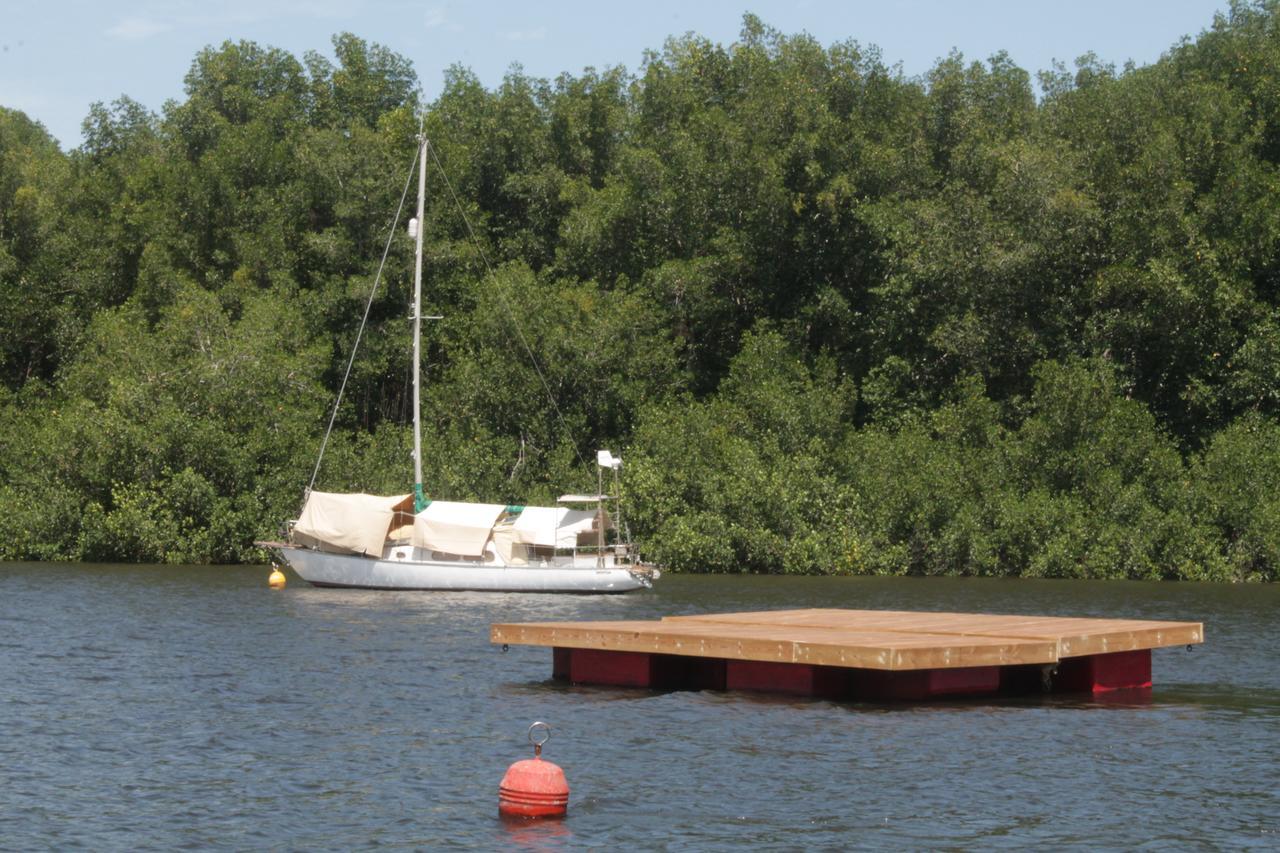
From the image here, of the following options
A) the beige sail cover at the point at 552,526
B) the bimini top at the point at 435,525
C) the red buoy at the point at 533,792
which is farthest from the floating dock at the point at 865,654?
the beige sail cover at the point at 552,526

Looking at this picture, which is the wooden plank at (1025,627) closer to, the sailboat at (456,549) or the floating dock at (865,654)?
the floating dock at (865,654)

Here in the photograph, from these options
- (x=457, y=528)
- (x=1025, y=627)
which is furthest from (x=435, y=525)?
(x=1025, y=627)

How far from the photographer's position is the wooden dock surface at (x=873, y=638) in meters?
24.0

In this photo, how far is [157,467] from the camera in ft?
204

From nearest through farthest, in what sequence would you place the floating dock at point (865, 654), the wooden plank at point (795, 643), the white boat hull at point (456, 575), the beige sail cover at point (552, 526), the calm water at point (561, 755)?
the calm water at point (561, 755)
the wooden plank at point (795, 643)
the floating dock at point (865, 654)
the white boat hull at point (456, 575)
the beige sail cover at point (552, 526)

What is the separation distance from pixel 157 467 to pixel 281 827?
156 feet

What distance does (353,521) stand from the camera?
168ft

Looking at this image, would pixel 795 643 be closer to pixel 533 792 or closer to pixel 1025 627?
pixel 1025 627

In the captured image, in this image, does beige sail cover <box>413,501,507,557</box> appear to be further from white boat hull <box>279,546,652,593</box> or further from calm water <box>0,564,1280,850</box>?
calm water <box>0,564,1280,850</box>

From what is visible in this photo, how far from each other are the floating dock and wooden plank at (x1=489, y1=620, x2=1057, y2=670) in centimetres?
2

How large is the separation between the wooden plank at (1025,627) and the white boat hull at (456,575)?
19.4 metres

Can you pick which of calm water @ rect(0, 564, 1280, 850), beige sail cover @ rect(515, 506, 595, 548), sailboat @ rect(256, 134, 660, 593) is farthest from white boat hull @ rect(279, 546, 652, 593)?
calm water @ rect(0, 564, 1280, 850)

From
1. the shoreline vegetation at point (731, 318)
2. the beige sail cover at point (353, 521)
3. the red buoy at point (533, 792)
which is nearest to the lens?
the red buoy at point (533, 792)

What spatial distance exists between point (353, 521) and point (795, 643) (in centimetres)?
2877
